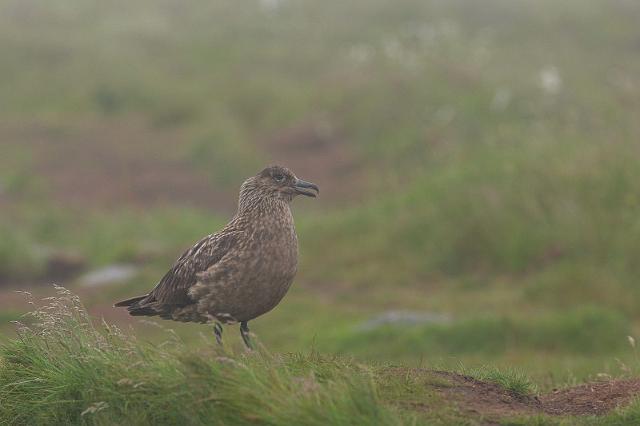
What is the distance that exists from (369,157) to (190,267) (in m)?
15.3

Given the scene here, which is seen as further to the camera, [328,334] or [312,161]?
[312,161]

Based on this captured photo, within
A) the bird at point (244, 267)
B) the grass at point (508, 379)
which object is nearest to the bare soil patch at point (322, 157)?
the bird at point (244, 267)

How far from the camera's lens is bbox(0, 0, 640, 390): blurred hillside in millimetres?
13797

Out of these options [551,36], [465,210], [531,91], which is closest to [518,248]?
[465,210]

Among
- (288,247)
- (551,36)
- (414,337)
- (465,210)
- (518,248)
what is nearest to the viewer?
(288,247)

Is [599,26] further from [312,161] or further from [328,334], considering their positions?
[328,334]

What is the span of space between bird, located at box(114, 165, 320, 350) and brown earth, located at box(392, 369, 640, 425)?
1.17 metres

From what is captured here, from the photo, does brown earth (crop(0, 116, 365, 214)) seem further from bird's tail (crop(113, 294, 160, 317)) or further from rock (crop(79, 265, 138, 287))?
bird's tail (crop(113, 294, 160, 317))

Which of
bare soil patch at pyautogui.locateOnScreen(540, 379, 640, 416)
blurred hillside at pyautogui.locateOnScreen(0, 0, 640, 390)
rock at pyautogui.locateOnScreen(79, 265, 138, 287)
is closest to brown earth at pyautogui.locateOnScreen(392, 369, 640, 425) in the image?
bare soil patch at pyautogui.locateOnScreen(540, 379, 640, 416)

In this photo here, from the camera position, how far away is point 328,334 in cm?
1295

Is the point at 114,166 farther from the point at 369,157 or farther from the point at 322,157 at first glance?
the point at 369,157

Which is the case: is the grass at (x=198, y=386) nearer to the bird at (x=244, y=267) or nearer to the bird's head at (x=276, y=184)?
the bird at (x=244, y=267)

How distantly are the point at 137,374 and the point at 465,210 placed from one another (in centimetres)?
1044

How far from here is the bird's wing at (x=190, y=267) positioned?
762 centimetres
